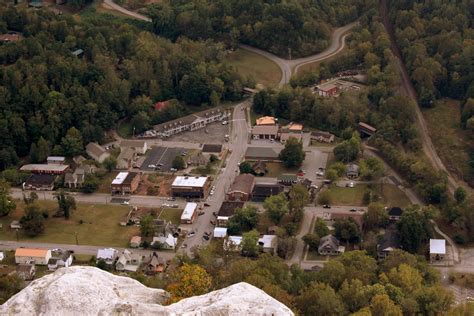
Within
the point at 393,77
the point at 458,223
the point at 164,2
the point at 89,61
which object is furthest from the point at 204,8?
the point at 458,223

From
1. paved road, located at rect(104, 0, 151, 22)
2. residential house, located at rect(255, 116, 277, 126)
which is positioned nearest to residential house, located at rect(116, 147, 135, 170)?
residential house, located at rect(255, 116, 277, 126)

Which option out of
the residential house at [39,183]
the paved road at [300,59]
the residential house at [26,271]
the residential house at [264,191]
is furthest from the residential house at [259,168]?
the residential house at [26,271]

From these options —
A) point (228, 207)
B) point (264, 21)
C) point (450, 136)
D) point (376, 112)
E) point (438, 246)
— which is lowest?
point (228, 207)

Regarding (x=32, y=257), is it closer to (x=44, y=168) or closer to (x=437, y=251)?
(x=44, y=168)

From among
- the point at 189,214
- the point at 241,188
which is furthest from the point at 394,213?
the point at 189,214

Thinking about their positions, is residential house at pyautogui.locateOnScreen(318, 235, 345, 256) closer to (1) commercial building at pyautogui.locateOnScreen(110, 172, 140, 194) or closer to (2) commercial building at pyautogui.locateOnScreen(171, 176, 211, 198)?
(2) commercial building at pyautogui.locateOnScreen(171, 176, 211, 198)

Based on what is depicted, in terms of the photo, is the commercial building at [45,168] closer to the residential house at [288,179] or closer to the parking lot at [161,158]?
the parking lot at [161,158]
